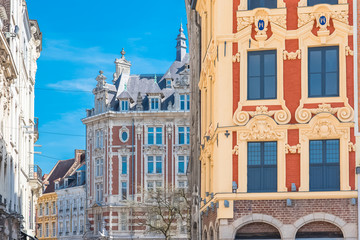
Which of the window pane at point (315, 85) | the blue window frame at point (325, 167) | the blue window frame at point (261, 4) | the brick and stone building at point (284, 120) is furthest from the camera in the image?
the blue window frame at point (261, 4)

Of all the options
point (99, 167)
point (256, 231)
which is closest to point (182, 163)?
point (99, 167)

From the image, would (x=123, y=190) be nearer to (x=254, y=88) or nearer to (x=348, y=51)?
(x=254, y=88)

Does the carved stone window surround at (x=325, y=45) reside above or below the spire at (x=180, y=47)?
below

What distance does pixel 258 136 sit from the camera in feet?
91.8

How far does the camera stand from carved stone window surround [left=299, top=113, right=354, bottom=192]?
2728 centimetres

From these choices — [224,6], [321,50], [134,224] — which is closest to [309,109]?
[321,50]

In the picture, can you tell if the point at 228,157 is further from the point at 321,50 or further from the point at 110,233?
the point at 110,233

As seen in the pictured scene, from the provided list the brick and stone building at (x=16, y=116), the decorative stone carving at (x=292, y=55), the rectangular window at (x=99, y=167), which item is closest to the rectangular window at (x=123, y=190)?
the rectangular window at (x=99, y=167)

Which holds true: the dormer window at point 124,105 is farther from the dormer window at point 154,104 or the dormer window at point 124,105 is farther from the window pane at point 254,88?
the window pane at point 254,88

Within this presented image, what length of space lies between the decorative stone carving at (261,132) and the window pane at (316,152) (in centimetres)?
110

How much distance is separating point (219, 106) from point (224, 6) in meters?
3.68

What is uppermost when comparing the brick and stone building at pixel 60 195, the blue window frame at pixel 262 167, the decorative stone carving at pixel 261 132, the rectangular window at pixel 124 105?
the rectangular window at pixel 124 105

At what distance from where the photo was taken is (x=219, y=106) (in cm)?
2842

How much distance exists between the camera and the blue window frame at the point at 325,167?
27438 millimetres
